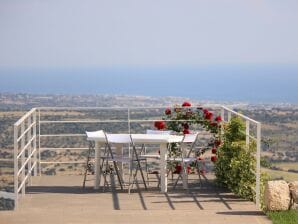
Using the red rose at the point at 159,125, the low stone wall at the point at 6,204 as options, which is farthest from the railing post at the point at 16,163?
the red rose at the point at 159,125

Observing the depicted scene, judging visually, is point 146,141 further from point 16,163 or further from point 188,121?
point 16,163

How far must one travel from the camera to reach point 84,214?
7.92 meters

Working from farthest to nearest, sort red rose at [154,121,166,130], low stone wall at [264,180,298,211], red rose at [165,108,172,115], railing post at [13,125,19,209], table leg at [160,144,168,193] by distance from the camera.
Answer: red rose at [165,108,172,115]
red rose at [154,121,166,130]
table leg at [160,144,168,193]
railing post at [13,125,19,209]
low stone wall at [264,180,298,211]

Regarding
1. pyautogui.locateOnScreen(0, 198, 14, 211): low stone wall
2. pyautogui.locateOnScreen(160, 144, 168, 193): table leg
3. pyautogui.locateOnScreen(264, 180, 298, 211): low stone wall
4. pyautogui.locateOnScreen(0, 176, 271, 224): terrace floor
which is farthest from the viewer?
pyautogui.locateOnScreen(160, 144, 168, 193): table leg

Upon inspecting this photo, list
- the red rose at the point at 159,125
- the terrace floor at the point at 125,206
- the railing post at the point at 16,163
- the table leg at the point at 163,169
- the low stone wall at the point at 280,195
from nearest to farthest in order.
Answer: the terrace floor at the point at 125,206, the low stone wall at the point at 280,195, the railing post at the point at 16,163, the table leg at the point at 163,169, the red rose at the point at 159,125

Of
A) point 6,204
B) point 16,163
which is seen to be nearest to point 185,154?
point 6,204

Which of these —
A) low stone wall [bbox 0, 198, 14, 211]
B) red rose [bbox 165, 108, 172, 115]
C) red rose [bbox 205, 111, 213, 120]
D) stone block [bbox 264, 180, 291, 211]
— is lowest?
low stone wall [bbox 0, 198, 14, 211]

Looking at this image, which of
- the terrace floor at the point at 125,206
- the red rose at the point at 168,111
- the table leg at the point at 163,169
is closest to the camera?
the terrace floor at the point at 125,206

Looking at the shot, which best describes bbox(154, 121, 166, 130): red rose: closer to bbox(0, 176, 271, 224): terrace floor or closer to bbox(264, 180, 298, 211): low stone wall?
bbox(0, 176, 271, 224): terrace floor

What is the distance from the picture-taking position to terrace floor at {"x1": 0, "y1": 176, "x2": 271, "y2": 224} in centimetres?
766

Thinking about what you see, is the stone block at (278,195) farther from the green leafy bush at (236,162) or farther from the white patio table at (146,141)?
the white patio table at (146,141)

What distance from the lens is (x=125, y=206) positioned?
880 centimetres

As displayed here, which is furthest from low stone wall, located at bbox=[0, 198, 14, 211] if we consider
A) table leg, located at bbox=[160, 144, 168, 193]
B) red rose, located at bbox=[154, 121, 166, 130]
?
red rose, located at bbox=[154, 121, 166, 130]

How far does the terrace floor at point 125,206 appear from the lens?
766 centimetres
